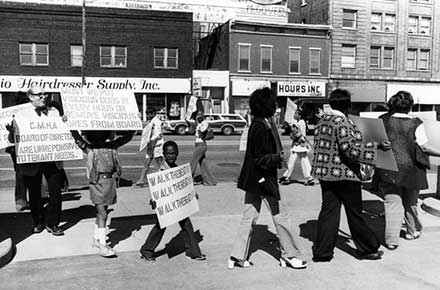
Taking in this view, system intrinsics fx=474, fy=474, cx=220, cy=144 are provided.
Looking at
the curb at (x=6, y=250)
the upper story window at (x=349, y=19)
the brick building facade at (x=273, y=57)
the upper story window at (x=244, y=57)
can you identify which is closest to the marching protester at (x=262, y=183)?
the curb at (x=6, y=250)

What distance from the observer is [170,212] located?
5398 mm

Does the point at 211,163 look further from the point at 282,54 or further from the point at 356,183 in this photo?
the point at 282,54

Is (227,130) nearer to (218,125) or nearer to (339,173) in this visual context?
(218,125)

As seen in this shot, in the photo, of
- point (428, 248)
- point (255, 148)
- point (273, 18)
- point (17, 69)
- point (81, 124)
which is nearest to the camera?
point (255, 148)

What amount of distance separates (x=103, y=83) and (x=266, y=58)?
13.5 meters

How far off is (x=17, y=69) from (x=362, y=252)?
1297 inches

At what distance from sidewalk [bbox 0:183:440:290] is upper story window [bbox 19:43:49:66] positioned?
28.9 meters

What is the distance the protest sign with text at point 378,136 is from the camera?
5734 mm

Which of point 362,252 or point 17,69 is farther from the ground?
point 17,69

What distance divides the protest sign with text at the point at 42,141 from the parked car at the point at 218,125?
21310mm

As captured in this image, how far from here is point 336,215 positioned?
5.39m

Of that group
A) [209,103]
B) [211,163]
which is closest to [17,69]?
[209,103]

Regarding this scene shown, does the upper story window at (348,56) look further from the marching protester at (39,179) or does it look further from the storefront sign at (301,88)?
the marching protester at (39,179)

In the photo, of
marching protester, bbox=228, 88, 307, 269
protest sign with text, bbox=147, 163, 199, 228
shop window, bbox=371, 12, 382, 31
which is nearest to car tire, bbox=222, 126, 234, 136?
shop window, bbox=371, 12, 382, 31
